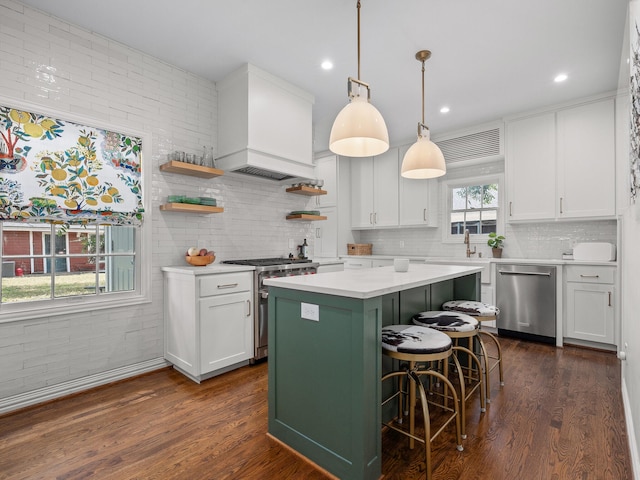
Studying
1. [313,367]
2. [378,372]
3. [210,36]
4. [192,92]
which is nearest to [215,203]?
[192,92]

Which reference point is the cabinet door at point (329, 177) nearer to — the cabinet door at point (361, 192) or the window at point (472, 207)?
the cabinet door at point (361, 192)

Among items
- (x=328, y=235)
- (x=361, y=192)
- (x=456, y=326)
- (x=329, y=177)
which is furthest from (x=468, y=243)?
(x=456, y=326)

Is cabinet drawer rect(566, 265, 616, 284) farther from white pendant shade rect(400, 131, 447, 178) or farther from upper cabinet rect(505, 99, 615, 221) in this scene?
white pendant shade rect(400, 131, 447, 178)

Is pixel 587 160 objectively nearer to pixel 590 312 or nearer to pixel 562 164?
pixel 562 164

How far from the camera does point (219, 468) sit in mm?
1704

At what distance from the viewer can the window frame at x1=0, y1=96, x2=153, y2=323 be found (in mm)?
2359

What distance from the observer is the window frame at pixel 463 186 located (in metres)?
4.56

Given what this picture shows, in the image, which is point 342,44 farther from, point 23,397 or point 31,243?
point 23,397

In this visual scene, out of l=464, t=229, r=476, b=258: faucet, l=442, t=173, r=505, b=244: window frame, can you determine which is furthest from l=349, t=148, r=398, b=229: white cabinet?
l=464, t=229, r=476, b=258: faucet

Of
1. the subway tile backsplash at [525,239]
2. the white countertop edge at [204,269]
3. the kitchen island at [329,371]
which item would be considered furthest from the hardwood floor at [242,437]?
the subway tile backsplash at [525,239]

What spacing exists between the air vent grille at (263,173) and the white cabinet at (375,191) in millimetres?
2083

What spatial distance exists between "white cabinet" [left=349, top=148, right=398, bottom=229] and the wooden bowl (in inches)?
122

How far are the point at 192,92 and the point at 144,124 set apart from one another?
2.07ft

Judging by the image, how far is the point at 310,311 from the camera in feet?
5.58
